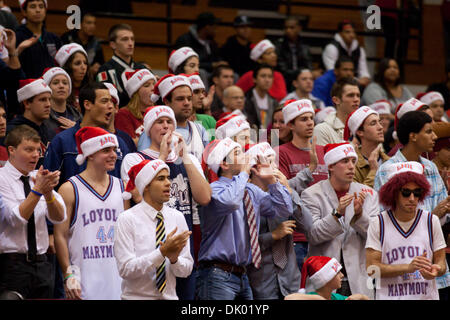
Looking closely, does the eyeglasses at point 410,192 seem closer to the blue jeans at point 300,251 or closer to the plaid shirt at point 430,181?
the plaid shirt at point 430,181

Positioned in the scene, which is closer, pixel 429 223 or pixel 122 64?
pixel 429 223

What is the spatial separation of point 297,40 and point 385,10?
63.6 inches

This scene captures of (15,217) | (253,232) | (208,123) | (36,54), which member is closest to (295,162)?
(208,123)

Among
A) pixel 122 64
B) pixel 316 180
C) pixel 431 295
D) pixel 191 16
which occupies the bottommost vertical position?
pixel 431 295

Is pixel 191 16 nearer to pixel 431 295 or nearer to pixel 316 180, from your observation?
pixel 316 180

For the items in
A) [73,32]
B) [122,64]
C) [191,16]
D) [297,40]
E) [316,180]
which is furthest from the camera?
[191,16]

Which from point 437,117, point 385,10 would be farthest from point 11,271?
point 385,10

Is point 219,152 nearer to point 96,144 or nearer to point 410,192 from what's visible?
point 96,144

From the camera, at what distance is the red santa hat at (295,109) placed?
8.35 m

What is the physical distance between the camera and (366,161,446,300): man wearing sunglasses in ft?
21.1

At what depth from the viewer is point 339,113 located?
9.38 meters

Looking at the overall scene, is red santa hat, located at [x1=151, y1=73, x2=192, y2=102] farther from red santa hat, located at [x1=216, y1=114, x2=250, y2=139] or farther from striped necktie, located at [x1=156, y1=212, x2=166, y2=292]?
striped necktie, located at [x1=156, y1=212, x2=166, y2=292]

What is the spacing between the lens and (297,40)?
1310 centimetres

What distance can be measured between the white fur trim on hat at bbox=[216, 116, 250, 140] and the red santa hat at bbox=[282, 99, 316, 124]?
826mm
